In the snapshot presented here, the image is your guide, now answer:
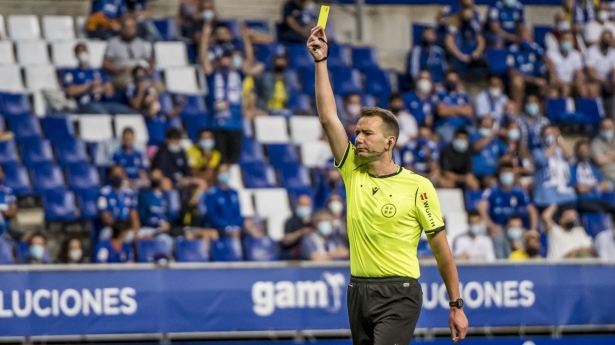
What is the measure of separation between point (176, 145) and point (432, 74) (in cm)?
447

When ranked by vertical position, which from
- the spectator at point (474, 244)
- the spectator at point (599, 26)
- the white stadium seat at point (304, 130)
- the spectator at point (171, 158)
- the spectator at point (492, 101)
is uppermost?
the spectator at point (599, 26)

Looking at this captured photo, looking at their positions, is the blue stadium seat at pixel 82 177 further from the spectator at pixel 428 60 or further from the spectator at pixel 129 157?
the spectator at pixel 428 60

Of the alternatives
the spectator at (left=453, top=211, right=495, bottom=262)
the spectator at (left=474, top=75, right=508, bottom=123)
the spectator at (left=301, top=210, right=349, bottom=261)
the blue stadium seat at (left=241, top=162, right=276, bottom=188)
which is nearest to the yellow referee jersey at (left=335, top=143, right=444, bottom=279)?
the spectator at (left=301, top=210, right=349, bottom=261)

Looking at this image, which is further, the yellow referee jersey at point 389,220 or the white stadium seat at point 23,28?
the white stadium seat at point 23,28

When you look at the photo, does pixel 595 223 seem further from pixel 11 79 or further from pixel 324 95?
pixel 324 95

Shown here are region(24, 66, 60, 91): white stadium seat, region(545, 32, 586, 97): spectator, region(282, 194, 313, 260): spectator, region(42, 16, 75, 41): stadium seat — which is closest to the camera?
region(282, 194, 313, 260): spectator

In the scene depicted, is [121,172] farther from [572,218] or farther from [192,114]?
[572,218]

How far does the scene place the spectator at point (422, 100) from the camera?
1611 cm

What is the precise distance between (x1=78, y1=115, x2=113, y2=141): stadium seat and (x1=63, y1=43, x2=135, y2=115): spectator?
12 cm

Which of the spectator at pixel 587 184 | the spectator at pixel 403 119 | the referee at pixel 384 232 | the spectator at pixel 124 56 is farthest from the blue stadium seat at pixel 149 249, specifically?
the referee at pixel 384 232

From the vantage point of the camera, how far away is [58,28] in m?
16.0

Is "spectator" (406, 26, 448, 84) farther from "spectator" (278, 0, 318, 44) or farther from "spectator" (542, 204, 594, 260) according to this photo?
"spectator" (542, 204, 594, 260)

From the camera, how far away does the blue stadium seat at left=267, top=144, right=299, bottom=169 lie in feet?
50.6

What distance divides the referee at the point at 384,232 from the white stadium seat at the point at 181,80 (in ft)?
30.0
